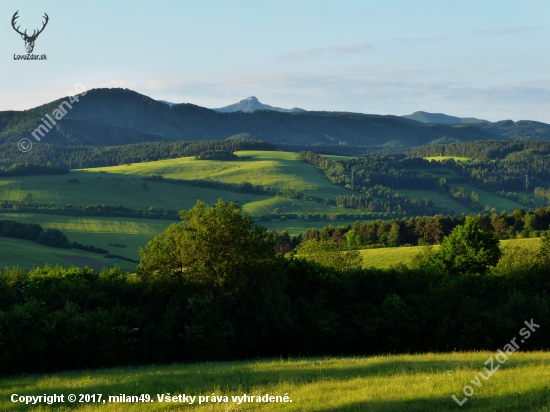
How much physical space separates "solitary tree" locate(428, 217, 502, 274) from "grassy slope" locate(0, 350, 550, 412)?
3841 cm

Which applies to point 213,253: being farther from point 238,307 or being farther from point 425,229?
point 425,229

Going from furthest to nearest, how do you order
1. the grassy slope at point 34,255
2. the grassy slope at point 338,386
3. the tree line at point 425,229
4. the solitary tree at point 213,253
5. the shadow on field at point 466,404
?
the tree line at point 425,229 → the grassy slope at point 34,255 → the solitary tree at point 213,253 → the grassy slope at point 338,386 → the shadow on field at point 466,404

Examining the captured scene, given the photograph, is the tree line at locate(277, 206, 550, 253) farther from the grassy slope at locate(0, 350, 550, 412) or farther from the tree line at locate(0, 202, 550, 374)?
the grassy slope at locate(0, 350, 550, 412)

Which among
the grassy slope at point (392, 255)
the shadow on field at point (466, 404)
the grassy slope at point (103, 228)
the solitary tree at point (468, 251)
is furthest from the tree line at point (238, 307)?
the grassy slope at point (103, 228)

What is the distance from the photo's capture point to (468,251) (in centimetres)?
6331

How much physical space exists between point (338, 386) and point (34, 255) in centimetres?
10089

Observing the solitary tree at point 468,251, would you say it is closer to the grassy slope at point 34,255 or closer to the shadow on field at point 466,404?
the shadow on field at point 466,404

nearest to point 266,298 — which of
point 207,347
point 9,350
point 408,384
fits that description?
point 207,347

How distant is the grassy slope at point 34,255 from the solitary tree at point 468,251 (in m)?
61.1

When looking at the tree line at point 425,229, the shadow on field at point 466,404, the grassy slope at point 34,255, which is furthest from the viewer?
the tree line at point 425,229

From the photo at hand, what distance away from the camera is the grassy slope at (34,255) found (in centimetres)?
10244

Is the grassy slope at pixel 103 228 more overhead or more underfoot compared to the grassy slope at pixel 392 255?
more underfoot

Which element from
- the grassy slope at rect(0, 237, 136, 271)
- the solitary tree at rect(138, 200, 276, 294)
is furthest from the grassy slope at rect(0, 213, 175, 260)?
the solitary tree at rect(138, 200, 276, 294)

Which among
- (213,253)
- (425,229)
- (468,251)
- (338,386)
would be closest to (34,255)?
(468,251)
